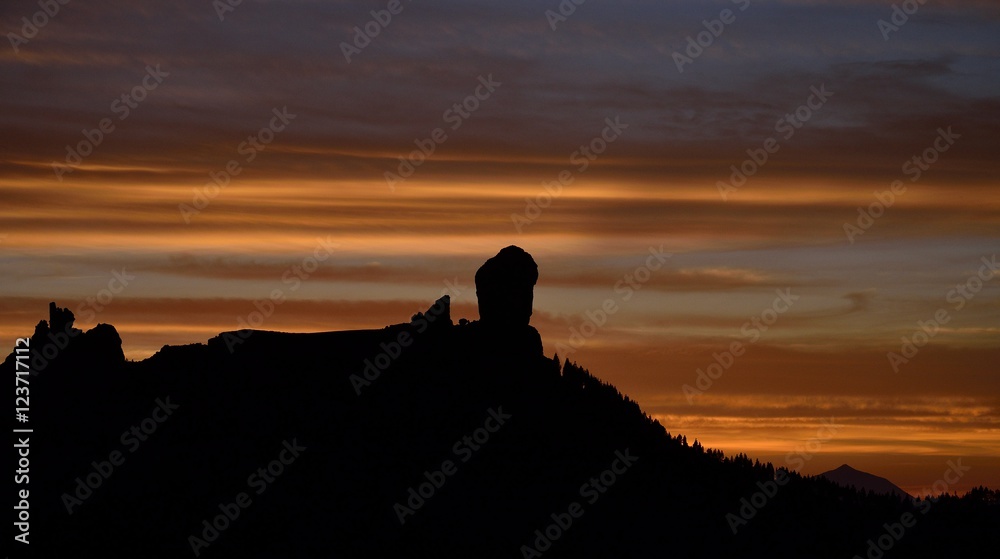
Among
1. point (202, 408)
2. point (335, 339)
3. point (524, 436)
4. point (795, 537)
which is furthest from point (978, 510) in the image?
point (202, 408)

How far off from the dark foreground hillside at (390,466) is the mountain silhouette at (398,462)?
0.44ft

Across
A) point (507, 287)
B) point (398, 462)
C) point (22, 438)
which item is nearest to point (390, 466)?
point (398, 462)

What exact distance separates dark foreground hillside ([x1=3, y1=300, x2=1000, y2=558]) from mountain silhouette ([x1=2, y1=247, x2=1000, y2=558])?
135 mm

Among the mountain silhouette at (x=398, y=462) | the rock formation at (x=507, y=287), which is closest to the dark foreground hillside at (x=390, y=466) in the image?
the mountain silhouette at (x=398, y=462)

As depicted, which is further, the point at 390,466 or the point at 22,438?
the point at 22,438

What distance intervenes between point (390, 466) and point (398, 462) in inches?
21.9

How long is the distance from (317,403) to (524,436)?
533 inches

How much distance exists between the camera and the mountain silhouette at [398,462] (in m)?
72.2

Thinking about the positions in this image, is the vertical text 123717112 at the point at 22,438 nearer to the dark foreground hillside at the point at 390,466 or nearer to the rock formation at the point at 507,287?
the dark foreground hillside at the point at 390,466

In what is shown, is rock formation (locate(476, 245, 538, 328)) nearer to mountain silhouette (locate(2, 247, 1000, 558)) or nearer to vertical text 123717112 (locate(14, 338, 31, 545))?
mountain silhouette (locate(2, 247, 1000, 558))

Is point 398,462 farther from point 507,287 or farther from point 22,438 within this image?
point 22,438

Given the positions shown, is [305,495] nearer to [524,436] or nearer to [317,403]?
[317,403]

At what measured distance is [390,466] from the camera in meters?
75.9

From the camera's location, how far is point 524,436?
3115 inches
